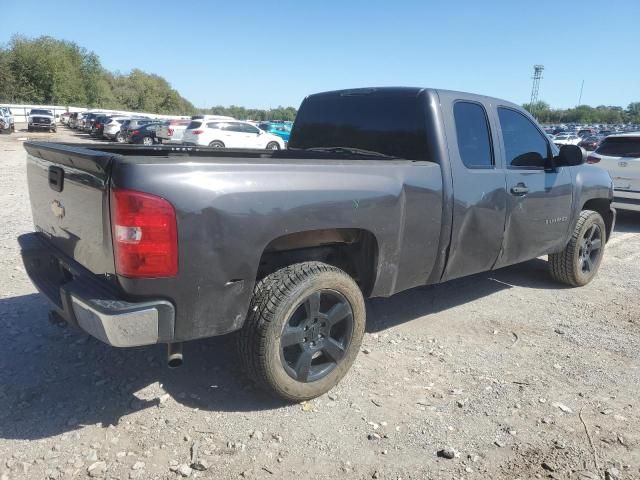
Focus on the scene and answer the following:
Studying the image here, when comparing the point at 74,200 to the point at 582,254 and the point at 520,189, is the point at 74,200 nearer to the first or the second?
the point at 520,189

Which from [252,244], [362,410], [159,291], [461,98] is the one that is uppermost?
[461,98]

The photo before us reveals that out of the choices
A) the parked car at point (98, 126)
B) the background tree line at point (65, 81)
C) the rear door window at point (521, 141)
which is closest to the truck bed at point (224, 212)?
the rear door window at point (521, 141)

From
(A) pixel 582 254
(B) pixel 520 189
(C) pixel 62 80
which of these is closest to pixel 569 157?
(B) pixel 520 189

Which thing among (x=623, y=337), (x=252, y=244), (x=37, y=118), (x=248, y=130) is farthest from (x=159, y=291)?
(x=37, y=118)

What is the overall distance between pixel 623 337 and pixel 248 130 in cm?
1962

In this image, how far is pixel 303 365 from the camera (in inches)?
116

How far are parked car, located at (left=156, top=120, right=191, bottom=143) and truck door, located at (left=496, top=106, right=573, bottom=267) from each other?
63.5 ft

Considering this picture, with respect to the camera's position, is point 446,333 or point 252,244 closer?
point 252,244

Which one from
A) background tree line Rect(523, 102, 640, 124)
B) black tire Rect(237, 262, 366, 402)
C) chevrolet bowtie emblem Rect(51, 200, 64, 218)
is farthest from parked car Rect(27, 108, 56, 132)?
background tree line Rect(523, 102, 640, 124)

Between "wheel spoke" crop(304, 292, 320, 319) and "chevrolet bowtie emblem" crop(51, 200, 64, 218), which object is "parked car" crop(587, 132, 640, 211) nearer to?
"wheel spoke" crop(304, 292, 320, 319)

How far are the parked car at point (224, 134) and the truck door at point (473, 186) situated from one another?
696 inches

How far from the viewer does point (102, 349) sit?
3.58 m

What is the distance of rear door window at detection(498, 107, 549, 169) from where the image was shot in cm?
424

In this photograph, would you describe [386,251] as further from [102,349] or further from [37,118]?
[37,118]
